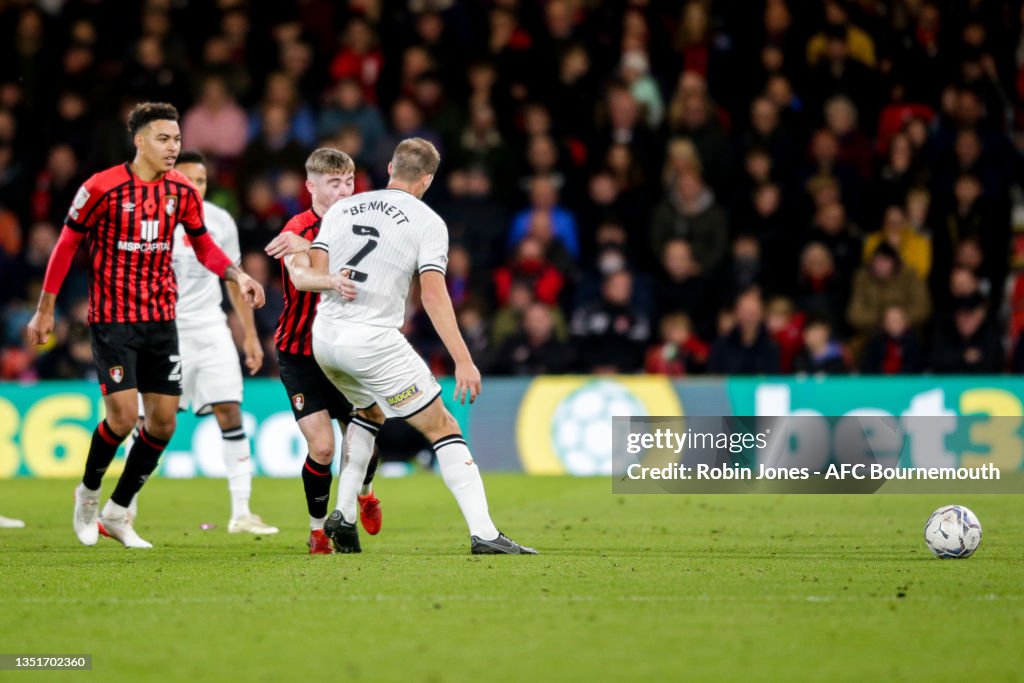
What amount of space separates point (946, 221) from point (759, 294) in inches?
96.4

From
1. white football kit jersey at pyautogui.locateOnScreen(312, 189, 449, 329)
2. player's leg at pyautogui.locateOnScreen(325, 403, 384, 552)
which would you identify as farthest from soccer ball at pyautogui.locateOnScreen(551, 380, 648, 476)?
white football kit jersey at pyautogui.locateOnScreen(312, 189, 449, 329)

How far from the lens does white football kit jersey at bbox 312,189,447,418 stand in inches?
314

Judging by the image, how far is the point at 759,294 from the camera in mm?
16250

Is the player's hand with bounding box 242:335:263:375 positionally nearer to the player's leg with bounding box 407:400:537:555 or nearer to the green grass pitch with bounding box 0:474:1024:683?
the green grass pitch with bounding box 0:474:1024:683

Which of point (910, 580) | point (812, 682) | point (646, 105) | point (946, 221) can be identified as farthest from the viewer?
point (646, 105)

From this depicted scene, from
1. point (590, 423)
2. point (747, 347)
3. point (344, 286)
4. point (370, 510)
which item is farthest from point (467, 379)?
point (747, 347)

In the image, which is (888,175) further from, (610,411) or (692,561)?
(692,561)

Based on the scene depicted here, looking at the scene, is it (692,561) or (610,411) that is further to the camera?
(610,411)

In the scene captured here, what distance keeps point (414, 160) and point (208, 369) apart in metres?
3.24

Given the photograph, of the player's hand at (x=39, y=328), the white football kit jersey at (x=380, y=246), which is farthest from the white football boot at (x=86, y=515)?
the white football kit jersey at (x=380, y=246)

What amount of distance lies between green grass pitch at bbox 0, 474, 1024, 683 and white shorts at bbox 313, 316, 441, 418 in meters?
0.89

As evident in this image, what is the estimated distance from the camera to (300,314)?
8711 mm

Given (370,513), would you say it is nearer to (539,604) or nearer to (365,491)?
(365,491)

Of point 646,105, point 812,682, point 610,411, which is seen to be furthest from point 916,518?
point 646,105
